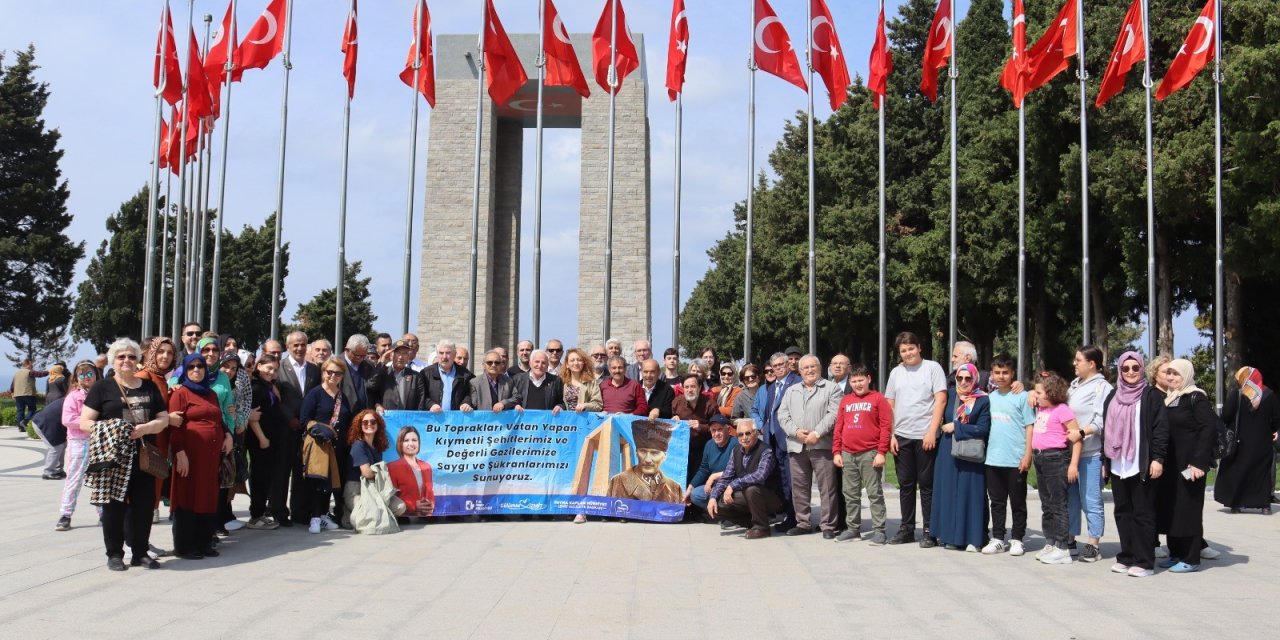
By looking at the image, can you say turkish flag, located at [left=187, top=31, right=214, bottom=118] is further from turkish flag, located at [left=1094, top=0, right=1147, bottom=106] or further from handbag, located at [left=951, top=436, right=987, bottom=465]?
turkish flag, located at [left=1094, top=0, right=1147, bottom=106]

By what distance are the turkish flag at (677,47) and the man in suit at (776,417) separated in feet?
24.6

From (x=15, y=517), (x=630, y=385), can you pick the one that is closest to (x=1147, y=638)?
(x=630, y=385)

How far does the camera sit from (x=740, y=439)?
895 cm

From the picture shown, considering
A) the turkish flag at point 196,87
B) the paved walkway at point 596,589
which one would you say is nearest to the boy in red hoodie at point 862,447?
the paved walkway at point 596,589

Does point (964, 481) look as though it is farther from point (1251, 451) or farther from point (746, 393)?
point (1251, 451)

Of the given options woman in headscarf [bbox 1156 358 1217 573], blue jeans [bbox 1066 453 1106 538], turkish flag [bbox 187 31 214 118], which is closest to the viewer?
woman in headscarf [bbox 1156 358 1217 573]

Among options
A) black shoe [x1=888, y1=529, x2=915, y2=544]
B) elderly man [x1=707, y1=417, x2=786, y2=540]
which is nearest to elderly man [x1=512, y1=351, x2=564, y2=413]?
elderly man [x1=707, y1=417, x2=786, y2=540]

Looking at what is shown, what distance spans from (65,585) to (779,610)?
4.44 metres

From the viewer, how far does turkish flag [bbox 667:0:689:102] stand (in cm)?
1591

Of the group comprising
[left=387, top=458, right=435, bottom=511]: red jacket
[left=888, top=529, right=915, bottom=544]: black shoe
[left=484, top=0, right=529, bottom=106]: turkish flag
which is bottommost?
[left=888, top=529, right=915, bottom=544]: black shoe

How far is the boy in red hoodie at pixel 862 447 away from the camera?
8.70 m

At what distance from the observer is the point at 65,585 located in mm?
6422

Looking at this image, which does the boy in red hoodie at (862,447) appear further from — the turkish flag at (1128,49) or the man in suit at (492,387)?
the turkish flag at (1128,49)

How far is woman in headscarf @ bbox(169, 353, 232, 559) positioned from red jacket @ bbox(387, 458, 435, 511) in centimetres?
201
